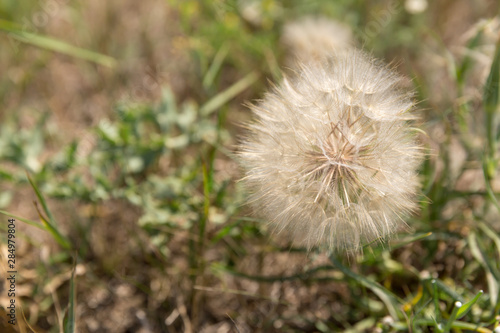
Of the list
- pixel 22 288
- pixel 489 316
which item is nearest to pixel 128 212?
pixel 22 288

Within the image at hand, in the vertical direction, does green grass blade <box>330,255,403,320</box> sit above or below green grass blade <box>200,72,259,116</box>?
below

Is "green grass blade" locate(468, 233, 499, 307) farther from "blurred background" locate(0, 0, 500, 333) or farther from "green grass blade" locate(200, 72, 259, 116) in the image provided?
"green grass blade" locate(200, 72, 259, 116)

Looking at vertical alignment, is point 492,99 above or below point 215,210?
above

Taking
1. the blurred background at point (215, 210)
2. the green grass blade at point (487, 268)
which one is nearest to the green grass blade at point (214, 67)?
the blurred background at point (215, 210)

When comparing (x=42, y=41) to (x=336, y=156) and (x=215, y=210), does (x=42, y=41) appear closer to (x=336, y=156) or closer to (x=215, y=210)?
(x=215, y=210)

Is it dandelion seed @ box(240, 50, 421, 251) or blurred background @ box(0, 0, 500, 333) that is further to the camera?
blurred background @ box(0, 0, 500, 333)

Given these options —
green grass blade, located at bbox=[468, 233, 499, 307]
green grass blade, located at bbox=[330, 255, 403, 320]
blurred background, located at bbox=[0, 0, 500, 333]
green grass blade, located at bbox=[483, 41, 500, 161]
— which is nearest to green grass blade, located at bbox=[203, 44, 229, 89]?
blurred background, located at bbox=[0, 0, 500, 333]

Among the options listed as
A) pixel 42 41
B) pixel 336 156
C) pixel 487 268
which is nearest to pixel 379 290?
pixel 487 268
